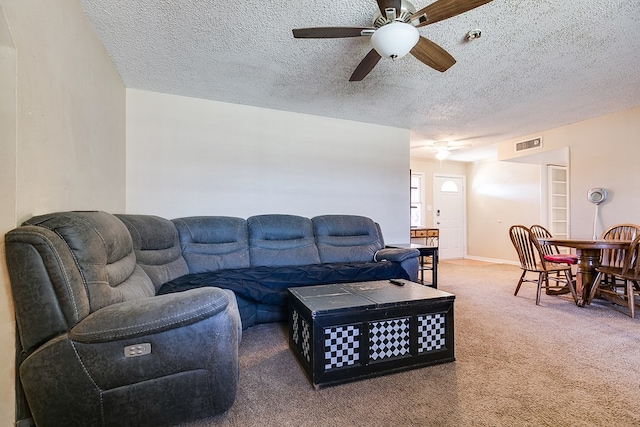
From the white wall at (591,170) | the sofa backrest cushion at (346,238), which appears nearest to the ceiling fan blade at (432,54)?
A: the sofa backrest cushion at (346,238)

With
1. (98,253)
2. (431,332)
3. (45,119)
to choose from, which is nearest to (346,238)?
(431,332)

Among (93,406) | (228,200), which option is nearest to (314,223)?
(228,200)

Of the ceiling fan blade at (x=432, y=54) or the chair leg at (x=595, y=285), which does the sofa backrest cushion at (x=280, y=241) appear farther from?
the chair leg at (x=595, y=285)

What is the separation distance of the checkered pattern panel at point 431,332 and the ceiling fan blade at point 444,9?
Answer: 1.83 meters

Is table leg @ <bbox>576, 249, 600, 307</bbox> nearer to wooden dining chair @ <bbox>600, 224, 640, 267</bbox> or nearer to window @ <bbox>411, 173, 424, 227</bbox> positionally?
wooden dining chair @ <bbox>600, 224, 640, 267</bbox>

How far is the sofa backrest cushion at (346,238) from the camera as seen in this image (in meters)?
3.56

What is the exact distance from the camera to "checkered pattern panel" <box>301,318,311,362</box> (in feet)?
5.72

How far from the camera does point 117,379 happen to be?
117cm

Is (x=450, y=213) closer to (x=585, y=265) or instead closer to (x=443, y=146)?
(x=443, y=146)

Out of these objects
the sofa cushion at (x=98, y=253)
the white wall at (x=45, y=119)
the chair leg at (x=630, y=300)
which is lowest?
the chair leg at (x=630, y=300)

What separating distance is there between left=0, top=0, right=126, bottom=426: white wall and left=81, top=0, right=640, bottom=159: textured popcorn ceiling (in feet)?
1.22

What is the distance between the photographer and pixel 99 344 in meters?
1.14

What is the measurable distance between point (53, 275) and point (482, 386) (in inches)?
87.1

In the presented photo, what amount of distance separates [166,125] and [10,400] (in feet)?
9.39
